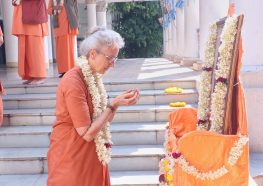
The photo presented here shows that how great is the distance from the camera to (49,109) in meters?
5.39

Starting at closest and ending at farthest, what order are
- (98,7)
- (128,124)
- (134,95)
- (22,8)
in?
1. (134,95)
2. (128,124)
3. (22,8)
4. (98,7)

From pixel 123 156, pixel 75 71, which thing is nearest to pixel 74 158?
pixel 75 71

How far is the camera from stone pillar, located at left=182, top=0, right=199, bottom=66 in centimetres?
1041

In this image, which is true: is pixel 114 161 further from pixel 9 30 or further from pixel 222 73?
pixel 9 30

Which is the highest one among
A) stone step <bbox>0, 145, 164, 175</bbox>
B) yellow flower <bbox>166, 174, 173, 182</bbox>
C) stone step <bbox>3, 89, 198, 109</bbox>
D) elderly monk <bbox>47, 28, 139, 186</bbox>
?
elderly monk <bbox>47, 28, 139, 186</bbox>

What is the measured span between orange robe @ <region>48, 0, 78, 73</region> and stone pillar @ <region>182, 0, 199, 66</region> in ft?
14.1

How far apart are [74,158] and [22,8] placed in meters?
4.03

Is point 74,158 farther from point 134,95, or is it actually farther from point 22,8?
point 22,8

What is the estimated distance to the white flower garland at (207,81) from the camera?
126 inches

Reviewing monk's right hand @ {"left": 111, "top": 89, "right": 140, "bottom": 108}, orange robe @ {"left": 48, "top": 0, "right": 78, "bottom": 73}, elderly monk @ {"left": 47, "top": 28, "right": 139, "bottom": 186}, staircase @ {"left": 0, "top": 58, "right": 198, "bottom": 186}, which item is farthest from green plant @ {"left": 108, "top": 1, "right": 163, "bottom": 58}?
monk's right hand @ {"left": 111, "top": 89, "right": 140, "bottom": 108}

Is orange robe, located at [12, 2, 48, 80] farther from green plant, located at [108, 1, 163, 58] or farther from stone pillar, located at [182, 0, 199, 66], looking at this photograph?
green plant, located at [108, 1, 163, 58]

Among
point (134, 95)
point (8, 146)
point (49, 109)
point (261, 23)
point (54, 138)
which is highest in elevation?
point (261, 23)

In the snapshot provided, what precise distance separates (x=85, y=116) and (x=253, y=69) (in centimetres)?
289

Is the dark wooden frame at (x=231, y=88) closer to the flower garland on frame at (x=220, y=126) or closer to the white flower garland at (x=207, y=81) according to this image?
the flower garland on frame at (x=220, y=126)
